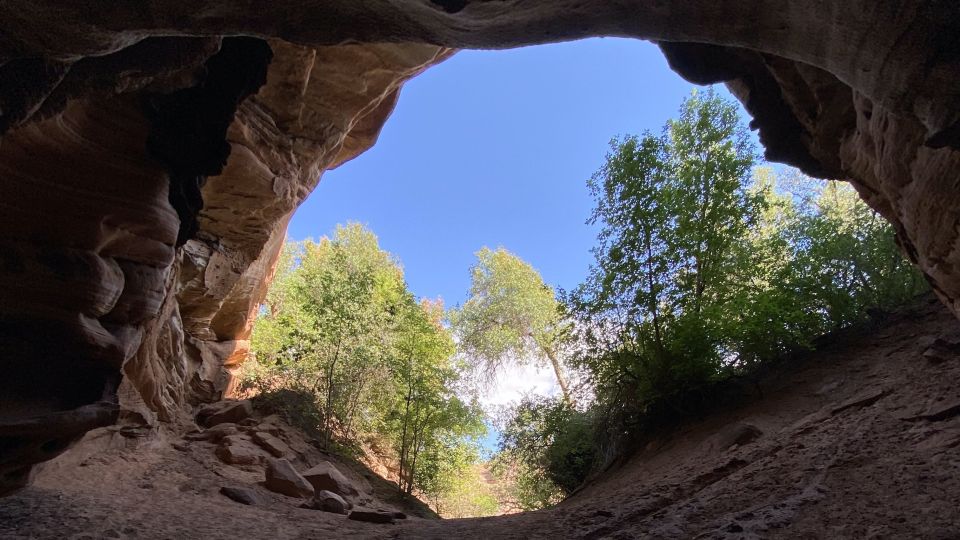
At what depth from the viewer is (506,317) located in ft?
66.7

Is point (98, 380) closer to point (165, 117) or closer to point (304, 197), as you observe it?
point (165, 117)

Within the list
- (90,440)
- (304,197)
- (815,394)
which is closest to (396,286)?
(304,197)

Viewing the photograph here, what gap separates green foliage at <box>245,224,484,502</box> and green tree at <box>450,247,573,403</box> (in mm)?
3994

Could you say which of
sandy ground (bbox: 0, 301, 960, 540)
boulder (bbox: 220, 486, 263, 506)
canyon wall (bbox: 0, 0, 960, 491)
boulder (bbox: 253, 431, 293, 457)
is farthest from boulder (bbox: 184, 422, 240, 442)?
boulder (bbox: 220, 486, 263, 506)

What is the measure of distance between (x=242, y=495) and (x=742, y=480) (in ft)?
23.9

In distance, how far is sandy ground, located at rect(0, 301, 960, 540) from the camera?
399 centimetres

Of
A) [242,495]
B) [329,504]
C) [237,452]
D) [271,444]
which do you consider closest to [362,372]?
[271,444]

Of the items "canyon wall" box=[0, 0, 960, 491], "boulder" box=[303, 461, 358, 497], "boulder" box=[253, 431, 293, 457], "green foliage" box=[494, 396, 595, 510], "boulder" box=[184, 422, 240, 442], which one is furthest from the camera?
"green foliage" box=[494, 396, 595, 510]

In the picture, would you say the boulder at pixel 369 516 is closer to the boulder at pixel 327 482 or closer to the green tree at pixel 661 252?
the boulder at pixel 327 482

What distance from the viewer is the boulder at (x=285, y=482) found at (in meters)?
8.02

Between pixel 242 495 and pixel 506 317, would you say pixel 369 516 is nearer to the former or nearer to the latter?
pixel 242 495

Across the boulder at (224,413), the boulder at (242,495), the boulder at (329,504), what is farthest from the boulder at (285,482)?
the boulder at (224,413)

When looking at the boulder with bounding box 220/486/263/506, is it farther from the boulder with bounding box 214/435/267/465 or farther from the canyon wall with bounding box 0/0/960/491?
the canyon wall with bounding box 0/0/960/491

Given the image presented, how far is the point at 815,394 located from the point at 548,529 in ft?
16.5
